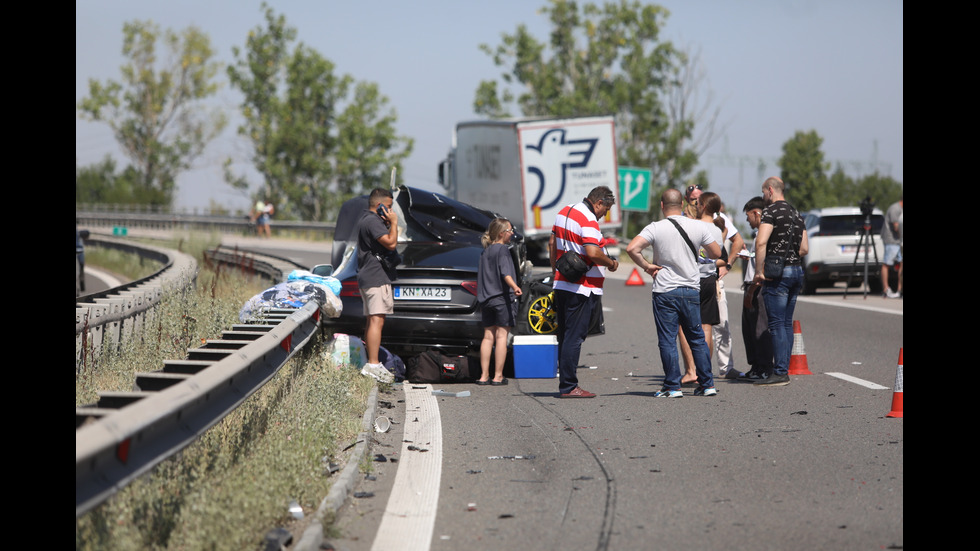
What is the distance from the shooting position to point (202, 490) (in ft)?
15.6

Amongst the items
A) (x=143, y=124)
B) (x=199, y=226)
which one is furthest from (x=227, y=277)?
(x=143, y=124)

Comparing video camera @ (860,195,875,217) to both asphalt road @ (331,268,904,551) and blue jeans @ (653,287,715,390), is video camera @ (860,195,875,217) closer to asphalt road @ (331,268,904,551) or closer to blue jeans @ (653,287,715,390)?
asphalt road @ (331,268,904,551)

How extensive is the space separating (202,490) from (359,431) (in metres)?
2.65

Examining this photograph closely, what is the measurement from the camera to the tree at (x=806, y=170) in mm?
77312

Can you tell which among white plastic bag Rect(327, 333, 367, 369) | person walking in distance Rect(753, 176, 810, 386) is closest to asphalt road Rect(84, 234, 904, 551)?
person walking in distance Rect(753, 176, 810, 386)

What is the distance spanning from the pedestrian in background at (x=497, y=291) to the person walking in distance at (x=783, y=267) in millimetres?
2295

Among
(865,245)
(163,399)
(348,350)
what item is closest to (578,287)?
(348,350)

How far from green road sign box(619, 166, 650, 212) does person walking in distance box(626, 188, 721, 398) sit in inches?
873

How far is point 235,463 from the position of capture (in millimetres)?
5891

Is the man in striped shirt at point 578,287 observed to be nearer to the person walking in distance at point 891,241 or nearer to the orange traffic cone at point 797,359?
the orange traffic cone at point 797,359

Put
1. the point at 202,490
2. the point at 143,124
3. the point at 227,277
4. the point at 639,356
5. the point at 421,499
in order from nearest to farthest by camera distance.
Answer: the point at 202,490
the point at 421,499
the point at 639,356
the point at 227,277
the point at 143,124

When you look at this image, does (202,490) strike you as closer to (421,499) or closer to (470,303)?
(421,499)

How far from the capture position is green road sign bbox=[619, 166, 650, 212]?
3194 centimetres
